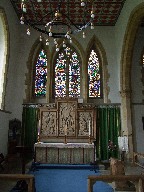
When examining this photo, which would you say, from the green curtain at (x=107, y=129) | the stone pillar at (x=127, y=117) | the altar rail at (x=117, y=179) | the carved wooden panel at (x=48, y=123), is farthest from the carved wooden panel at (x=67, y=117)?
the altar rail at (x=117, y=179)

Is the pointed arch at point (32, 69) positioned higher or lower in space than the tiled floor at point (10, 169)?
higher

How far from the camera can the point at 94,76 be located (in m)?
11.0

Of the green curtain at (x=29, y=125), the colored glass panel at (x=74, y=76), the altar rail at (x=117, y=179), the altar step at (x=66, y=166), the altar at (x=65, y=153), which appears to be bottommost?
the altar step at (x=66, y=166)

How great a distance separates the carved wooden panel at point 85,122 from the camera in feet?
32.3

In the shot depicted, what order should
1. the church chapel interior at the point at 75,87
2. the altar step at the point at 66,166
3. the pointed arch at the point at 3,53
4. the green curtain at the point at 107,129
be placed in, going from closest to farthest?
the altar step at the point at 66,166 < the pointed arch at the point at 3,53 < the church chapel interior at the point at 75,87 < the green curtain at the point at 107,129

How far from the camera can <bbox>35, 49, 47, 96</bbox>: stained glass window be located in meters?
10.9

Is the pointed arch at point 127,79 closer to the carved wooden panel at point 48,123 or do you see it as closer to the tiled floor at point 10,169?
the carved wooden panel at point 48,123

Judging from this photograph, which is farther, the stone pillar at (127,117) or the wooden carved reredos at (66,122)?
the wooden carved reredos at (66,122)

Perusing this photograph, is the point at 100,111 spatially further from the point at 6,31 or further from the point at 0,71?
the point at 6,31

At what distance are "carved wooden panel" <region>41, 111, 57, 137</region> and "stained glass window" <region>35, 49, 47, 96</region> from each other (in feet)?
4.25


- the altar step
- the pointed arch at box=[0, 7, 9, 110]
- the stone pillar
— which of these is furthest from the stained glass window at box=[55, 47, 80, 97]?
the altar step

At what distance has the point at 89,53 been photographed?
11.1m

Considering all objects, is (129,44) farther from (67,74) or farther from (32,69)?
(32,69)

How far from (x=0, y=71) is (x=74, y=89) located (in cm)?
375
